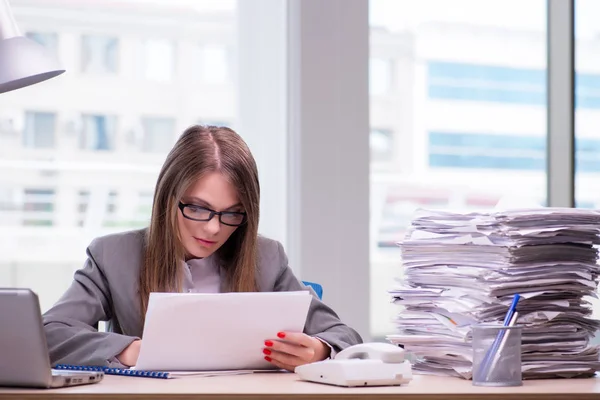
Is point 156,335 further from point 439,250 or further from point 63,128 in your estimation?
point 63,128

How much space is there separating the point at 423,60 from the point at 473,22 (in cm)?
27

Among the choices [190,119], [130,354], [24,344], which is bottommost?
[130,354]

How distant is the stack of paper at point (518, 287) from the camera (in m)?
1.56

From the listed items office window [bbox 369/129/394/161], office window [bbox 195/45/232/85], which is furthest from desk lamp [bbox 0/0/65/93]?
office window [bbox 369/129/394/161]

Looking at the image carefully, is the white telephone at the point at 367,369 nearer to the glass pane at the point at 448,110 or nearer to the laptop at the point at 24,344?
the laptop at the point at 24,344

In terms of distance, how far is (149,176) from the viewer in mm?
3021

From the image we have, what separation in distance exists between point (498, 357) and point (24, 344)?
2.45ft

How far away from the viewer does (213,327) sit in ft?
5.00

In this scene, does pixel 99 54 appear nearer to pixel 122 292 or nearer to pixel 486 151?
pixel 122 292

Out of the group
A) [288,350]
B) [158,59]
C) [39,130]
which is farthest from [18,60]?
[158,59]

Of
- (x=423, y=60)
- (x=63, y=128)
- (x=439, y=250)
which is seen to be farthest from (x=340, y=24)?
(x=439, y=250)

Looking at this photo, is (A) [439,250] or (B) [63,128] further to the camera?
(B) [63,128]

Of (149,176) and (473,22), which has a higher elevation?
(473,22)

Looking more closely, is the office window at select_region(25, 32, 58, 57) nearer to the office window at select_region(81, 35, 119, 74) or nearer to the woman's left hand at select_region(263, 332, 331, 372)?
the office window at select_region(81, 35, 119, 74)
